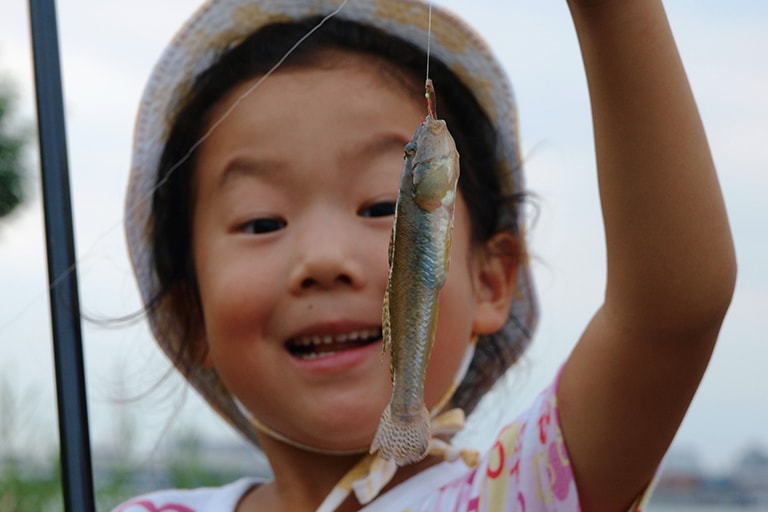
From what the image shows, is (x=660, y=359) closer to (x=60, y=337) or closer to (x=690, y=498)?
(x=60, y=337)

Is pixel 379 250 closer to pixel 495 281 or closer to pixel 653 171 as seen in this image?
pixel 495 281

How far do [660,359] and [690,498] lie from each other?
2.38 m

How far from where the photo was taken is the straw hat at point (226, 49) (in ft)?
4.72

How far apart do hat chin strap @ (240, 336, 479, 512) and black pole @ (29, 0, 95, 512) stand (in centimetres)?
20

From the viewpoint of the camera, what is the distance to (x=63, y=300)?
4.63 feet

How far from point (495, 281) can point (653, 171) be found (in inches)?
19.4

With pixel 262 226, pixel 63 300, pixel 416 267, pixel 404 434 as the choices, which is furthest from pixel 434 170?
pixel 63 300

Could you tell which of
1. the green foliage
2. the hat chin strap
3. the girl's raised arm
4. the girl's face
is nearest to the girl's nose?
the girl's face

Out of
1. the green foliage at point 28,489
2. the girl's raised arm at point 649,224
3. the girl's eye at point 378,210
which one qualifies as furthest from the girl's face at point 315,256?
the green foliage at point 28,489

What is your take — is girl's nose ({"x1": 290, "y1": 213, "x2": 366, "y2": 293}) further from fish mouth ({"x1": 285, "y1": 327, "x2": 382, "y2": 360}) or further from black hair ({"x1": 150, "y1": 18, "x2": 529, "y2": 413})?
black hair ({"x1": 150, "y1": 18, "x2": 529, "y2": 413})

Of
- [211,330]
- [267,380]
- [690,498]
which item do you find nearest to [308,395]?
[267,380]

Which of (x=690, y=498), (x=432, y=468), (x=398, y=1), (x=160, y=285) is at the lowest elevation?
(x=690, y=498)

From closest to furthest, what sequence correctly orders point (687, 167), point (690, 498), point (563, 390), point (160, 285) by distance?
point (687, 167)
point (563, 390)
point (160, 285)
point (690, 498)

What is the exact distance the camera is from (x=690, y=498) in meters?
3.27
